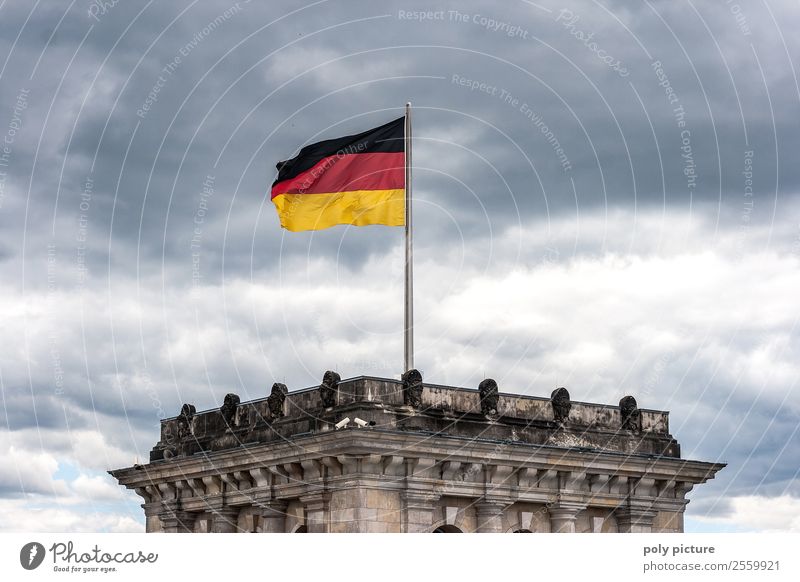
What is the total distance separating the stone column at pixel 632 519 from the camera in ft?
164

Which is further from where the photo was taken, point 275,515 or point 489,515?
point 275,515

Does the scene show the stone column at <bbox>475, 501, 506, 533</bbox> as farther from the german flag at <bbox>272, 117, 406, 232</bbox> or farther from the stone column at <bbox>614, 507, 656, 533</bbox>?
the german flag at <bbox>272, 117, 406, 232</bbox>

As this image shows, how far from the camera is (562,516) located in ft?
158

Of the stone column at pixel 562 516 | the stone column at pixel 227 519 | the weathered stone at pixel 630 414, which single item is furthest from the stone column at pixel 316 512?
the weathered stone at pixel 630 414

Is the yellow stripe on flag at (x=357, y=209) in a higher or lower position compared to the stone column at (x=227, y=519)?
higher

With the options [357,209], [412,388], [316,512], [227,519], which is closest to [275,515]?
[316,512]

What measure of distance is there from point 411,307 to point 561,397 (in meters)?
6.38

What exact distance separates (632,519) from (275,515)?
13.2m

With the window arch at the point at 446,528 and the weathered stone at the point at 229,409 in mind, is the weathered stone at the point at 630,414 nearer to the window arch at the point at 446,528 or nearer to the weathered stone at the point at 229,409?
the window arch at the point at 446,528

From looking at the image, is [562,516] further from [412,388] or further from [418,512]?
[412,388]

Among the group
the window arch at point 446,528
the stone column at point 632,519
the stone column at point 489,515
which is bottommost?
the window arch at point 446,528

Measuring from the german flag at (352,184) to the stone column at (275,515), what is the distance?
33.0 feet
